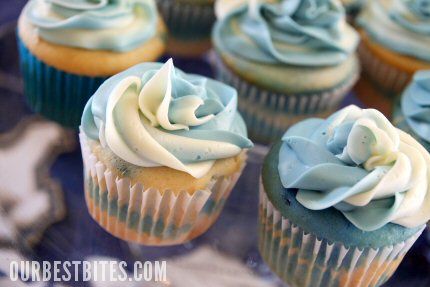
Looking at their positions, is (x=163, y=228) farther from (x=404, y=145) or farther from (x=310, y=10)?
(x=310, y=10)

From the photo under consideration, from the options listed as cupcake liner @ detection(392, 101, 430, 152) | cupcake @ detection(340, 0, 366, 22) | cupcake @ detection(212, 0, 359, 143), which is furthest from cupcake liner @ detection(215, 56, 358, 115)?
cupcake @ detection(340, 0, 366, 22)

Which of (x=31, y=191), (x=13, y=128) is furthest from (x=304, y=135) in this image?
(x=13, y=128)

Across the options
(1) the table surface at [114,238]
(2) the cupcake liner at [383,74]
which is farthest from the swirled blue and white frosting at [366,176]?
(2) the cupcake liner at [383,74]

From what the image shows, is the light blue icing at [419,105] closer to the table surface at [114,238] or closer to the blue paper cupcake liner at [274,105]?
the blue paper cupcake liner at [274,105]

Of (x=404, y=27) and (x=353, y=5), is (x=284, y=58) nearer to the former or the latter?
(x=404, y=27)

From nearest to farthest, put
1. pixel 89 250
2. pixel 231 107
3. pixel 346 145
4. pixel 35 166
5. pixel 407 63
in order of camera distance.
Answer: pixel 346 145 < pixel 231 107 < pixel 89 250 < pixel 35 166 < pixel 407 63

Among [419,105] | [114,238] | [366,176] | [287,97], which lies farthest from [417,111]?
[114,238]
